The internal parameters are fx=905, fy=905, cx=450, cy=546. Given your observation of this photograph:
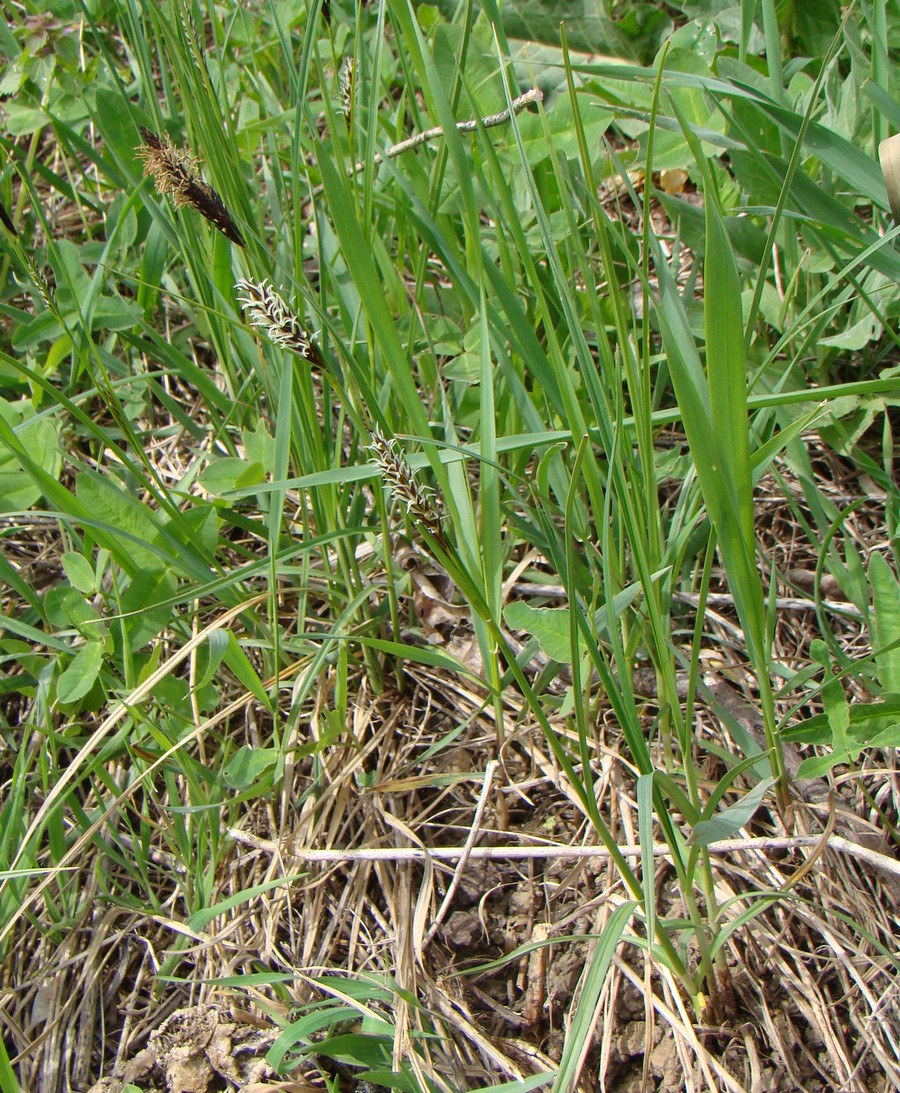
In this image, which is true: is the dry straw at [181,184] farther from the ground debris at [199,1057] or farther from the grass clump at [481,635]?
the ground debris at [199,1057]

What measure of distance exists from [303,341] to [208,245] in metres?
0.93

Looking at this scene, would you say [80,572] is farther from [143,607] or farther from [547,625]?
[547,625]

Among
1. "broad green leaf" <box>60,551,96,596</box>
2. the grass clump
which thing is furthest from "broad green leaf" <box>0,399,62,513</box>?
"broad green leaf" <box>60,551,96,596</box>

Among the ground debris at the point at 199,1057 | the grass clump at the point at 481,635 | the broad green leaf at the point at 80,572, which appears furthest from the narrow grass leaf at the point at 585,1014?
the broad green leaf at the point at 80,572

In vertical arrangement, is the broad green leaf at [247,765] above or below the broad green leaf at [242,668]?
below

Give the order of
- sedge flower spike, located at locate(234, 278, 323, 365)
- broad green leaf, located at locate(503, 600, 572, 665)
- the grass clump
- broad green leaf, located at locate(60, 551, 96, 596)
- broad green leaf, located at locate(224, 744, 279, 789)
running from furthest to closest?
1. broad green leaf, located at locate(60, 551, 96, 596)
2. broad green leaf, located at locate(224, 744, 279, 789)
3. broad green leaf, located at locate(503, 600, 572, 665)
4. the grass clump
5. sedge flower spike, located at locate(234, 278, 323, 365)

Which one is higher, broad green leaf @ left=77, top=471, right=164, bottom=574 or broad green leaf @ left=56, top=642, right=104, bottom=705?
broad green leaf @ left=77, top=471, right=164, bottom=574

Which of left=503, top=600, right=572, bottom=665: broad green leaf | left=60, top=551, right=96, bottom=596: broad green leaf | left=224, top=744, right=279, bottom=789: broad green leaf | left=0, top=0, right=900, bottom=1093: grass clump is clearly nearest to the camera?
left=0, top=0, right=900, bottom=1093: grass clump

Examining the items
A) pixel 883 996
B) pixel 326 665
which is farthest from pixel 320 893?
A: pixel 883 996

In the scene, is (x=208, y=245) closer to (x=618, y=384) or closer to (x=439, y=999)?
(x=618, y=384)

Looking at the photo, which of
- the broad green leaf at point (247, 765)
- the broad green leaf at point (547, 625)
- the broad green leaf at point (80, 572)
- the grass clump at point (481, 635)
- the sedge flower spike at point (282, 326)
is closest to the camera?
the sedge flower spike at point (282, 326)

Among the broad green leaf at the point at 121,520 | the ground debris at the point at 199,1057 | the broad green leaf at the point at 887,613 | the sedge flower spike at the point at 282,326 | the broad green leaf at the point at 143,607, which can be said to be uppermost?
the sedge flower spike at the point at 282,326

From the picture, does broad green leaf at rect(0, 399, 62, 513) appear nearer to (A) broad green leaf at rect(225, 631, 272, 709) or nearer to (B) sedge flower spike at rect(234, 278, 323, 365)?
(A) broad green leaf at rect(225, 631, 272, 709)

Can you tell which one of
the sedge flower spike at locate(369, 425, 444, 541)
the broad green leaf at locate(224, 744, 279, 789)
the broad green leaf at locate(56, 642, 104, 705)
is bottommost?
the broad green leaf at locate(224, 744, 279, 789)
